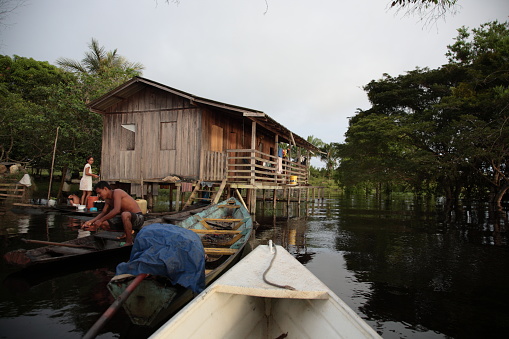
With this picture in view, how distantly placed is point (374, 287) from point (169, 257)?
3.62m

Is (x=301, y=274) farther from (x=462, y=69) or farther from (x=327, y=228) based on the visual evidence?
(x=462, y=69)

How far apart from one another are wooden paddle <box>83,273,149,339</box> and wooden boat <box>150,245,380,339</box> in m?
0.67

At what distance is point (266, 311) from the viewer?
127 inches

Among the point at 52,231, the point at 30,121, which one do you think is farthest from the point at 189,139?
the point at 30,121

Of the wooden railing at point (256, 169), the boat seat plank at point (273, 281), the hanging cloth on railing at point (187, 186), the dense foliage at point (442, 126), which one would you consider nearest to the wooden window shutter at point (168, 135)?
the hanging cloth on railing at point (187, 186)

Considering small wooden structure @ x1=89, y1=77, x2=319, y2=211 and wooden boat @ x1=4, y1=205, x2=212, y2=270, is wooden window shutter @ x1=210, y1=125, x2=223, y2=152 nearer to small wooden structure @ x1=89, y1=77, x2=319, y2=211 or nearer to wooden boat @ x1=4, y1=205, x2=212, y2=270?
small wooden structure @ x1=89, y1=77, x2=319, y2=211

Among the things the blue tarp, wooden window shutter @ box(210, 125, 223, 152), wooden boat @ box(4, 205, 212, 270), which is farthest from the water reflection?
wooden window shutter @ box(210, 125, 223, 152)

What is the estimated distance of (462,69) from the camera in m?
21.4

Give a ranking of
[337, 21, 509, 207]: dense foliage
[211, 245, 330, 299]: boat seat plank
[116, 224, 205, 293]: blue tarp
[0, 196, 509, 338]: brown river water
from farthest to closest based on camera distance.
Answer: [337, 21, 509, 207]: dense foliage, [0, 196, 509, 338]: brown river water, [116, 224, 205, 293]: blue tarp, [211, 245, 330, 299]: boat seat plank

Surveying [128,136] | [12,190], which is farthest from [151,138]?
[12,190]

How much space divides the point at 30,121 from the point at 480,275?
856 inches

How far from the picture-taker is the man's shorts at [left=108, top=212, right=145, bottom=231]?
6262 mm

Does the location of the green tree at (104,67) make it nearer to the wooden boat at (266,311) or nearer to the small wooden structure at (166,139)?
the small wooden structure at (166,139)

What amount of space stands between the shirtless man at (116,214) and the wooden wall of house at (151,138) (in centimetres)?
582
